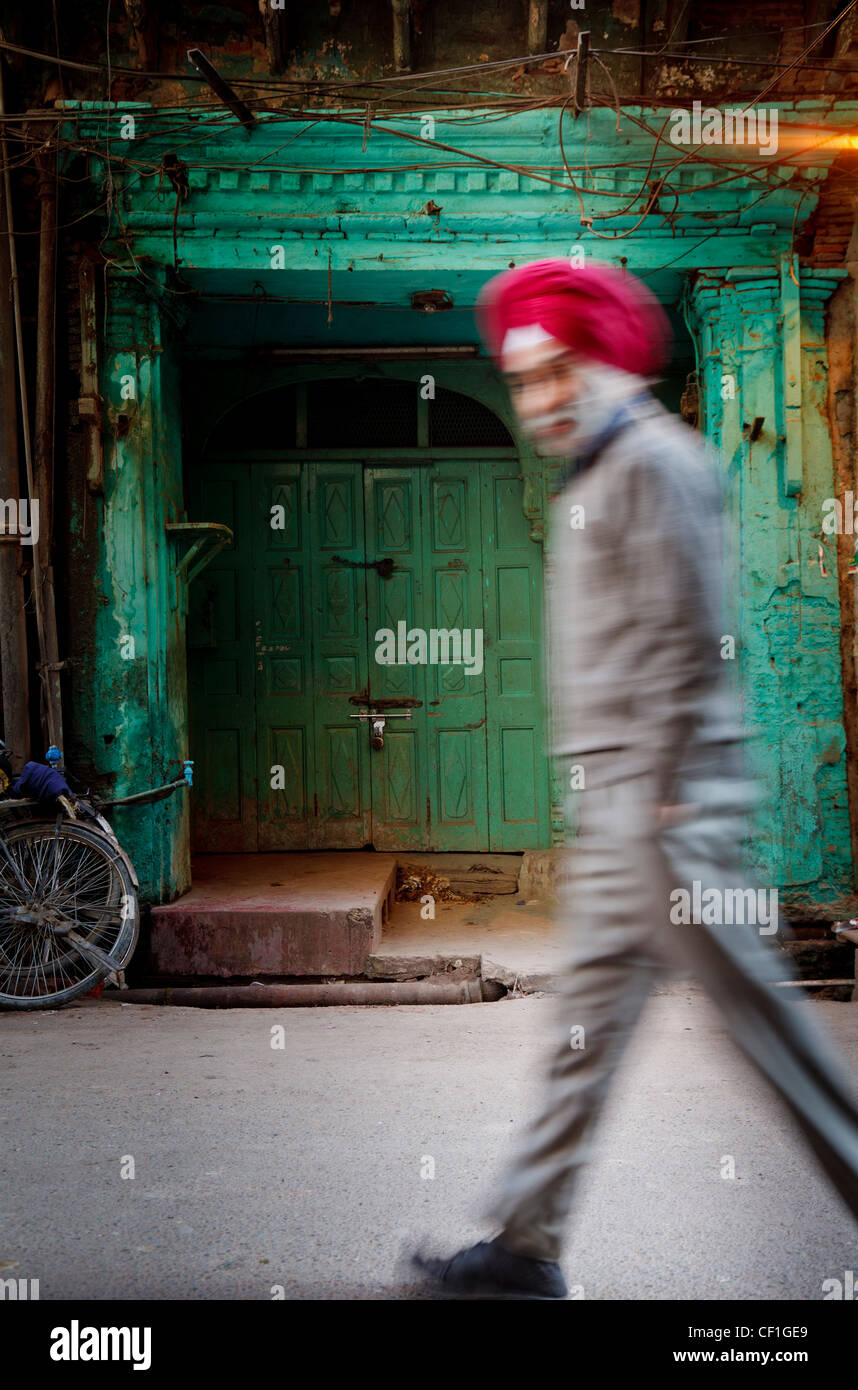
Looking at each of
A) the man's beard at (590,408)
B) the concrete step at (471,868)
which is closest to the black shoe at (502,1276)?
the man's beard at (590,408)

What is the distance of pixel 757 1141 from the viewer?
9.75ft

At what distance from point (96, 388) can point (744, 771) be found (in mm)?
4972

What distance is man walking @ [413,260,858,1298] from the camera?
1.76 meters

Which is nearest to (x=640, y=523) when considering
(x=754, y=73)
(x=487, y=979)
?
(x=487, y=979)

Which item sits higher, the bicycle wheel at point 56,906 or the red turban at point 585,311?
the red turban at point 585,311

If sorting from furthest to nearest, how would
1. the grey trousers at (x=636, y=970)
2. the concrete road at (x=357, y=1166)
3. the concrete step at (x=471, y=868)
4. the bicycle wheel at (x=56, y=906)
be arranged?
the concrete step at (x=471, y=868) → the bicycle wheel at (x=56, y=906) → the concrete road at (x=357, y=1166) → the grey trousers at (x=636, y=970)

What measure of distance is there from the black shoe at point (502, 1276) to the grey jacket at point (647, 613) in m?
0.92

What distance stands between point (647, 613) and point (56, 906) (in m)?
4.31

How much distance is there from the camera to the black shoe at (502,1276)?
1.89m

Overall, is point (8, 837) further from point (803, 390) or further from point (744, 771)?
point (803, 390)

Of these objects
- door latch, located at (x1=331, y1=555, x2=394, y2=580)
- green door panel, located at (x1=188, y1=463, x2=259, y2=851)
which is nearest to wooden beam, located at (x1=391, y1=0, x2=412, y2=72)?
green door panel, located at (x1=188, y1=463, x2=259, y2=851)

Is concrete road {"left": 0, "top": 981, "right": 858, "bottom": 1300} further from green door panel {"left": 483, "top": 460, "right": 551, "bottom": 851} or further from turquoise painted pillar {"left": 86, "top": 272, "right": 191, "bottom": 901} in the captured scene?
green door panel {"left": 483, "top": 460, "right": 551, "bottom": 851}

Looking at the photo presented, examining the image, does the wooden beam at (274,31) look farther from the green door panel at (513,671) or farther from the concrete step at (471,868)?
the concrete step at (471,868)

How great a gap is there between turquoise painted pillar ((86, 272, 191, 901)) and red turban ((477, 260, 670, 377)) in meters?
4.23
